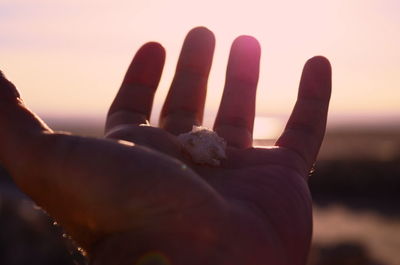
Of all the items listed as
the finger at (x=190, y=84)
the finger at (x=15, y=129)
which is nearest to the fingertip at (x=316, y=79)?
the finger at (x=190, y=84)

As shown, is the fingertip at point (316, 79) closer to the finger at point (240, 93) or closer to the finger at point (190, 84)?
the finger at point (240, 93)


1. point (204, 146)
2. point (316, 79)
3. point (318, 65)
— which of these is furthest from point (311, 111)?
point (204, 146)

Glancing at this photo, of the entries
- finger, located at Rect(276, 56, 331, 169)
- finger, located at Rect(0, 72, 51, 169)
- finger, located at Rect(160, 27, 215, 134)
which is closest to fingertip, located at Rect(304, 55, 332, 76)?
finger, located at Rect(276, 56, 331, 169)

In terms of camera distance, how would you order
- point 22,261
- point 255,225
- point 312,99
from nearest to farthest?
1. point 255,225
2. point 312,99
3. point 22,261

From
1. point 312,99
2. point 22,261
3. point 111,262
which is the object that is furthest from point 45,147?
point 22,261

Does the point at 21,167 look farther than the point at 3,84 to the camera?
No

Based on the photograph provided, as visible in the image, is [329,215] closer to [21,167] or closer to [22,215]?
[22,215]
